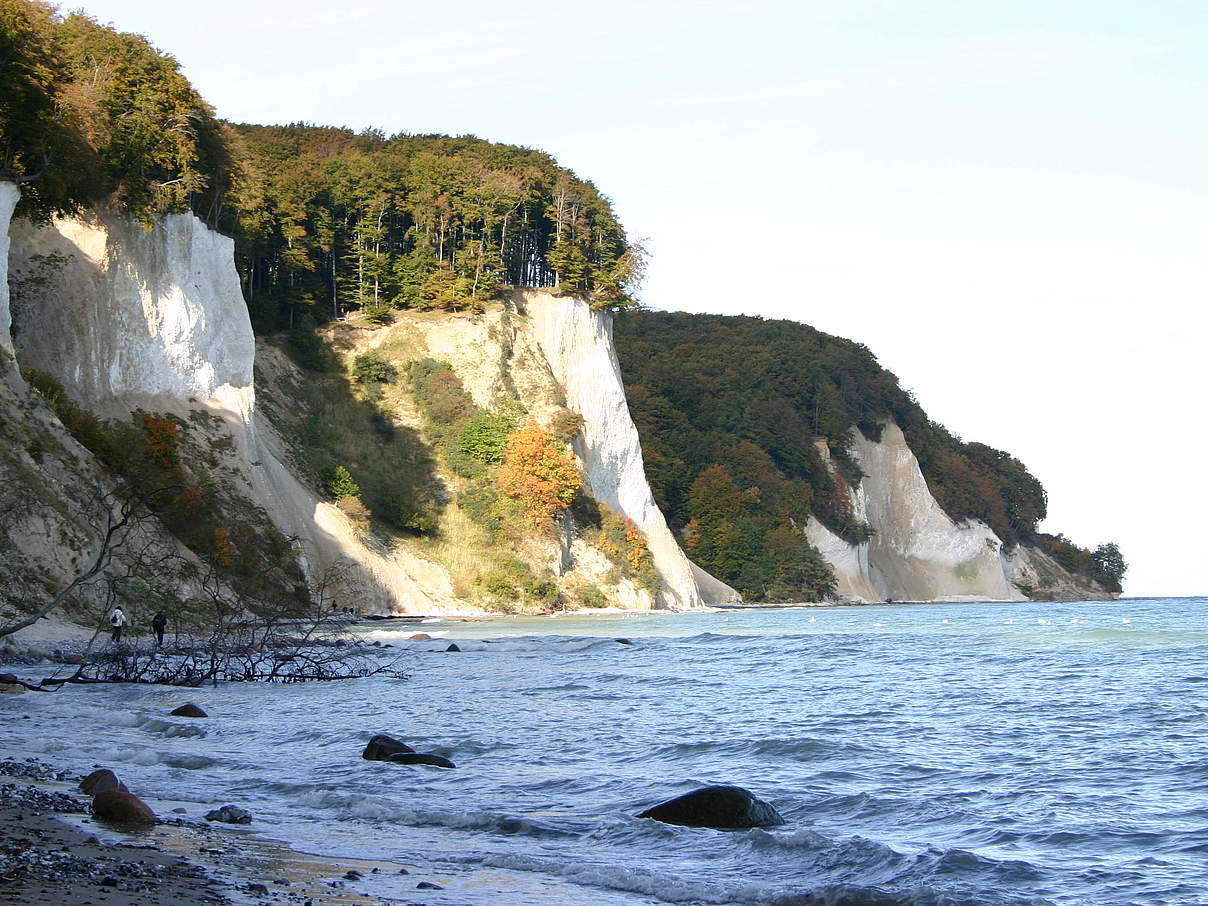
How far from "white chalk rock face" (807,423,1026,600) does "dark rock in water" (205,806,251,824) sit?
102m

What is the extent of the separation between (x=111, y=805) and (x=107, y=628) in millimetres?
22249

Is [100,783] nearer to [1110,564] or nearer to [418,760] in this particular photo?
[418,760]

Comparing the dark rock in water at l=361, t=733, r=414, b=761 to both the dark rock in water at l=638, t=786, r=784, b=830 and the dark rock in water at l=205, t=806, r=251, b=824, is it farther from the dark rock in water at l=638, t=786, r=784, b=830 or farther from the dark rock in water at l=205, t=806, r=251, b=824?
the dark rock in water at l=638, t=786, r=784, b=830

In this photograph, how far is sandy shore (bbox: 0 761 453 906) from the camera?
309 inches

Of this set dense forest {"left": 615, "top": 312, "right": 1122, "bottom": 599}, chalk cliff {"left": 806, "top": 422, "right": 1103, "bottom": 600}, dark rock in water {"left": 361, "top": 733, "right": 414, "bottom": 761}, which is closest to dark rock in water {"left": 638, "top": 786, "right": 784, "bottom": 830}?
dark rock in water {"left": 361, "top": 733, "right": 414, "bottom": 761}

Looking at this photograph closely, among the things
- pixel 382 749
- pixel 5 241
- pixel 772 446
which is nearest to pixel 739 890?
pixel 382 749

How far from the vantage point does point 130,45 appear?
156ft

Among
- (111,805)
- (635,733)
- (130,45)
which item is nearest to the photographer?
(111,805)

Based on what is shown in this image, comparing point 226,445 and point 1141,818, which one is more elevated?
point 226,445

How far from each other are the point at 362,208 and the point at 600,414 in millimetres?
19993

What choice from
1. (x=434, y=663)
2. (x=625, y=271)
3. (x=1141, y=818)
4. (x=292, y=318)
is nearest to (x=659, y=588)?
(x=625, y=271)

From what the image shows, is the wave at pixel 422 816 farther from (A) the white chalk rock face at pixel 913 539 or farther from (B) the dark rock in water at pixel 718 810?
(A) the white chalk rock face at pixel 913 539

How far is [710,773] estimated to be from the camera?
1586 cm

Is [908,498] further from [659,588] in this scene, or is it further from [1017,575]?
[659,588]
